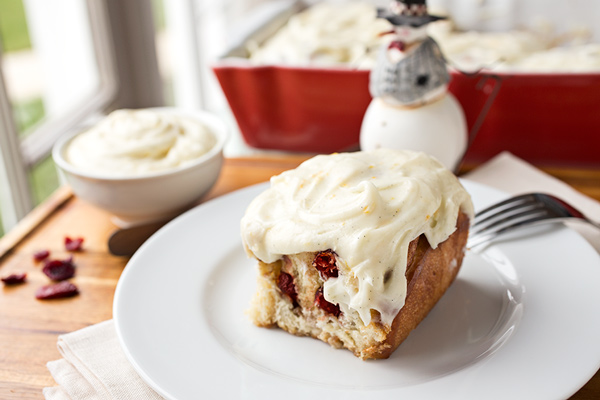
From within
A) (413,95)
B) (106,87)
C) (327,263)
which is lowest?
(106,87)

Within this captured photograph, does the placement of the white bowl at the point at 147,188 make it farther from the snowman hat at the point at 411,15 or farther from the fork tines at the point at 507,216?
the fork tines at the point at 507,216

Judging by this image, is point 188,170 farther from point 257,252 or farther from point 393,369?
point 393,369

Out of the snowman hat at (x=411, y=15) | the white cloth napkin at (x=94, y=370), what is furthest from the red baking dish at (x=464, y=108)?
the white cloth napkin at (x=94, y=370)

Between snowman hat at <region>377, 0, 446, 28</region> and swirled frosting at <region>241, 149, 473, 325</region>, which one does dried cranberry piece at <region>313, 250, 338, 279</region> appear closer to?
swirled frosting at <region>241, 149, 473, 325</region>

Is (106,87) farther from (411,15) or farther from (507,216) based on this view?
(507,216)

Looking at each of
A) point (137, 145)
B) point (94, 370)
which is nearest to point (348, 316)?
point (94, 370)

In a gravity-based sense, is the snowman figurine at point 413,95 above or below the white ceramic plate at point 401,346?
above
